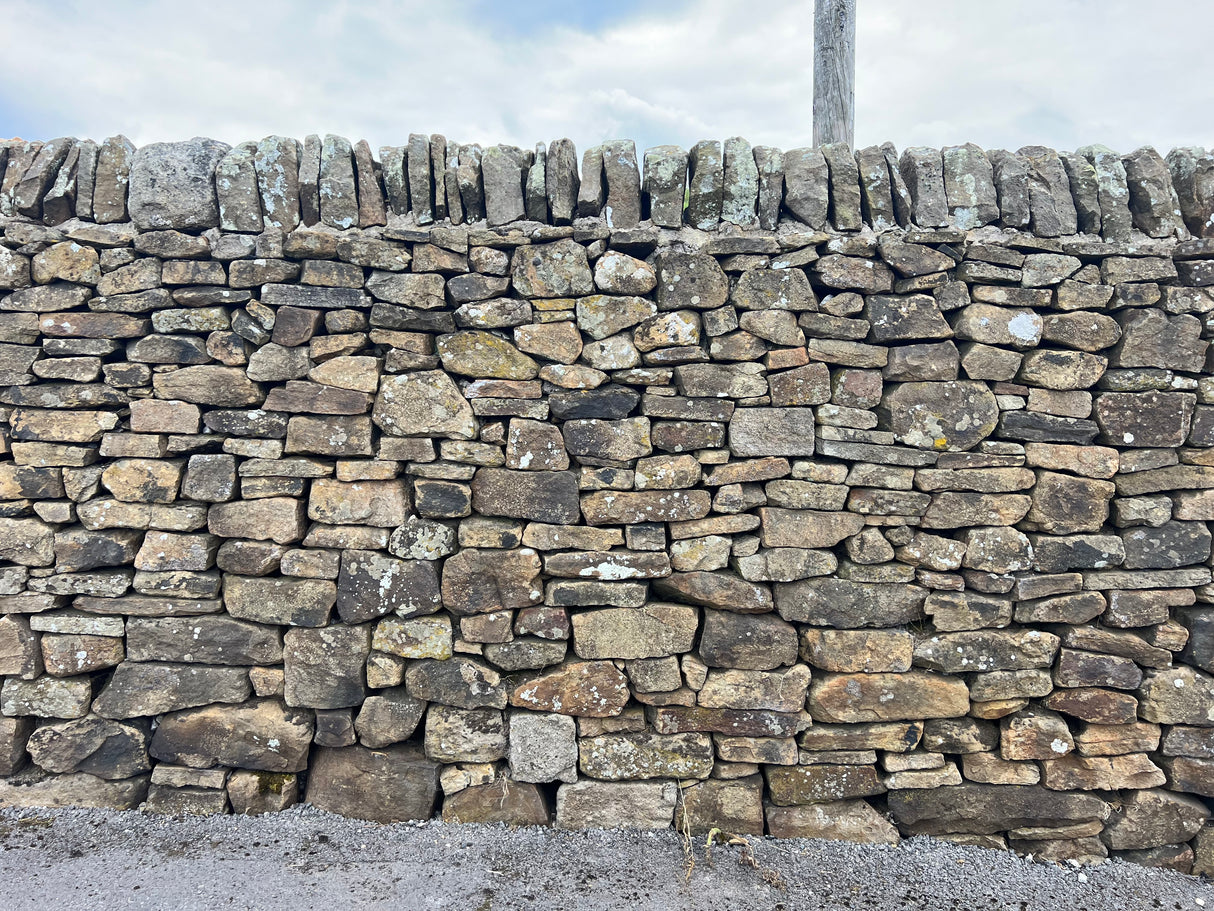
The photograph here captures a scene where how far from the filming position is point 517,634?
136 inches

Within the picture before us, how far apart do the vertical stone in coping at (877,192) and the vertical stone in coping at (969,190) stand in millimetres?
310

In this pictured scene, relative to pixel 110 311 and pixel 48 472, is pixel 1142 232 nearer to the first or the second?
pixel 110 311

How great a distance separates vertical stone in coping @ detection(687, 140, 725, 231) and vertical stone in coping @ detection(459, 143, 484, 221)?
1.12 meters

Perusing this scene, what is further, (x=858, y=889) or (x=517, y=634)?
(x=517, y=634)

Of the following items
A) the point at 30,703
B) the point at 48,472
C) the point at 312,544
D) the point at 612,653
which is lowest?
the point at 30,703

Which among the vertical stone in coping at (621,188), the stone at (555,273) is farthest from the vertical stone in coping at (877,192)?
the stone at (555,273)

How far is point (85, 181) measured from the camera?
136 inches

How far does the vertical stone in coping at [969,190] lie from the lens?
11.3 feet

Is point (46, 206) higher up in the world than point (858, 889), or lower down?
higher up

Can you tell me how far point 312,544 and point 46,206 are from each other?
227cm

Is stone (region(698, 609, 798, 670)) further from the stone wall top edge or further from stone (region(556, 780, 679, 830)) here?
the stone wall top edge

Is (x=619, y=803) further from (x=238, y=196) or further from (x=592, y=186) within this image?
(x=238, y=196)

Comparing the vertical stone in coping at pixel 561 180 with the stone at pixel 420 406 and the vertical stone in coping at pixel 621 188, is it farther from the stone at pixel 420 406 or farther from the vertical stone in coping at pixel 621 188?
the stone at pixel 420 406

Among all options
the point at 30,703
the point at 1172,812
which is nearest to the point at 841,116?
the point at 1172,812
